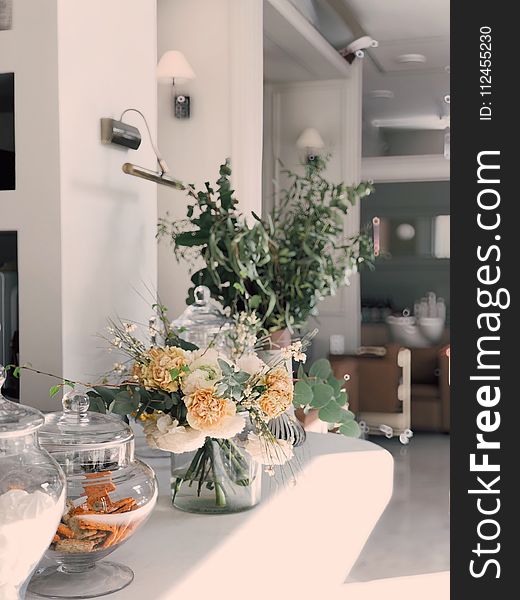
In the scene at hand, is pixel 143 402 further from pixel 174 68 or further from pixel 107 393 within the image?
pixel 174 68

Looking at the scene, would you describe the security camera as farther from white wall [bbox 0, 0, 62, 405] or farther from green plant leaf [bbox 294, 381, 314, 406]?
green plant leaf [bbox 294, 381, 314, 406]

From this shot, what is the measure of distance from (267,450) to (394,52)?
16.4 ft

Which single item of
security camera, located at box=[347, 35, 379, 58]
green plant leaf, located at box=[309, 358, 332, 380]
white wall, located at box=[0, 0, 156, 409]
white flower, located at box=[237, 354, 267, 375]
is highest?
security camera, located at box=[347, 35, 379, 58]

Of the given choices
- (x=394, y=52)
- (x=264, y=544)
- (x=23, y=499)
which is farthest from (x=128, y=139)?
(x=394, y=52)

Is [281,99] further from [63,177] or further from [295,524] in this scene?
[295,524]

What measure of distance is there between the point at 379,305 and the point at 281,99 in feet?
5.68

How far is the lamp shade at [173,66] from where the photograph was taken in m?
3.34

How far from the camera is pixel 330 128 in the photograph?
593 centimetres

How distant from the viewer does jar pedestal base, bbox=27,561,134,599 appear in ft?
3.28

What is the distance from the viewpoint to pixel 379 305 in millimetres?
6422

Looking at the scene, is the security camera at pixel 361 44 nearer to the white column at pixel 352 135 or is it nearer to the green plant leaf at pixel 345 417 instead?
the white column at pixel 352 135

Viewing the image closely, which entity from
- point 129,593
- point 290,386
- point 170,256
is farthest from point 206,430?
point 170,256

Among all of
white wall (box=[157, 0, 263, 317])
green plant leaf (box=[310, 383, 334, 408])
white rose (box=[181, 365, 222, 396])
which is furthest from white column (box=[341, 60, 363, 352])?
white rose (box=[181, 365, 222, 396])

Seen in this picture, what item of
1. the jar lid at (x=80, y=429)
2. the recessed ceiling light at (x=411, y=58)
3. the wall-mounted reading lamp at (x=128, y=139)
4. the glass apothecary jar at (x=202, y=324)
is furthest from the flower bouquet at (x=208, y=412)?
the recessed ceiling light at (x=411, y=58)
